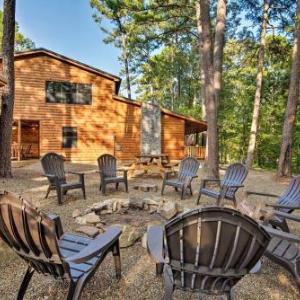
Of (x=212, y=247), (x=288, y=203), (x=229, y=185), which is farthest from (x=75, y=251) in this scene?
(x=229, y=185)

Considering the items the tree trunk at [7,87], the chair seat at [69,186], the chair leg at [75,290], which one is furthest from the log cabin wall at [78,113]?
the chair leg at [75,290]

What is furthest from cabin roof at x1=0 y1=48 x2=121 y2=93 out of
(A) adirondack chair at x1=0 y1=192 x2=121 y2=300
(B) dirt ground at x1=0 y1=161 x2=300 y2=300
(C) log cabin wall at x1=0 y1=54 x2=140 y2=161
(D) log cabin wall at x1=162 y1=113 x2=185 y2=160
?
(A) adirondack chair at x1=0 y1=192 x2=121 y2=300

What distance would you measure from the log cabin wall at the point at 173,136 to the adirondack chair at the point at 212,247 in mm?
14628

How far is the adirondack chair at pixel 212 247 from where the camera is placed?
1860mm

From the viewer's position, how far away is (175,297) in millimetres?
2625

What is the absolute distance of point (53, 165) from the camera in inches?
248

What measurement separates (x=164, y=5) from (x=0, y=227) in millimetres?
13732

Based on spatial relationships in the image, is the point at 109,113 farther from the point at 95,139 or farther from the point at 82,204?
the point at 82,204

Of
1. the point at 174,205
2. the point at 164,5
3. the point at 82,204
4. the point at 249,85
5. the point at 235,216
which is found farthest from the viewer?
the point at 249,85

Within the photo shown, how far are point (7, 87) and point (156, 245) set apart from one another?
7.98 metres

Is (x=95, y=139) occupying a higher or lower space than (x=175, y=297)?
higher

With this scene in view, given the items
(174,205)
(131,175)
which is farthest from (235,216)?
(131,175)

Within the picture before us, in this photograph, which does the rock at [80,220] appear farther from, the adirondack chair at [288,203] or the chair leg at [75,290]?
the adirondack chair at [288,203]

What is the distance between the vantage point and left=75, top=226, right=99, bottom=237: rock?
3.86 metres
